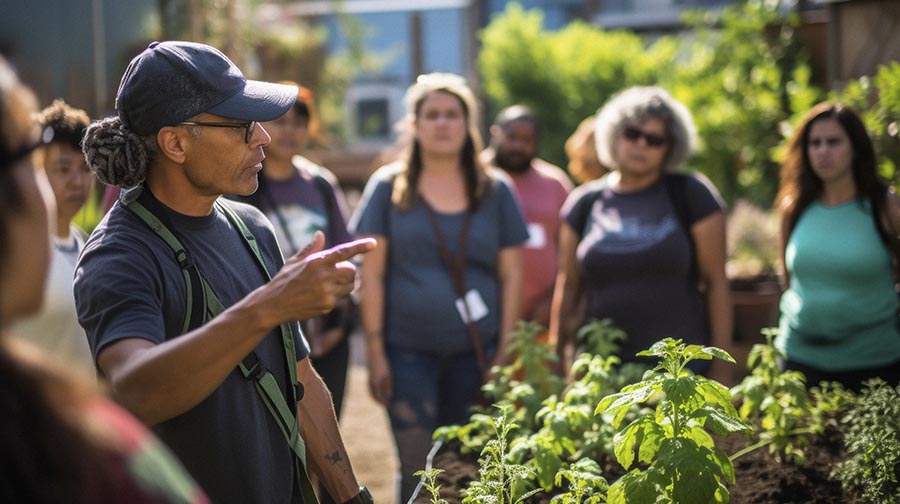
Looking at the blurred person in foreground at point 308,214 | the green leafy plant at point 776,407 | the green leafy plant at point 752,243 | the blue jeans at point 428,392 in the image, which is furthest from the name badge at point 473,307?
the green leafy plant at point 752,243

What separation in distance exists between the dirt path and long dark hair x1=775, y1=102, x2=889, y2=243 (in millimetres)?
2206

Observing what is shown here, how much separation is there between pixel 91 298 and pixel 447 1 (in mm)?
23209

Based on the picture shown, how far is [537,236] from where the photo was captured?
20.4ft

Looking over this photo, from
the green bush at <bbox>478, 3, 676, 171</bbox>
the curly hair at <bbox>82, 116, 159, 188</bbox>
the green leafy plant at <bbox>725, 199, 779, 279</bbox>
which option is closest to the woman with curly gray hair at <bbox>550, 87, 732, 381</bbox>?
the curly hair at <bbox>82, 116, 159, 188</bbox>

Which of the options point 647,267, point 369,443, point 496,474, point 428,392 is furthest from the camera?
point 369,443

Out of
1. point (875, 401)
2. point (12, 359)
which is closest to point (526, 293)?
point (875, 401)

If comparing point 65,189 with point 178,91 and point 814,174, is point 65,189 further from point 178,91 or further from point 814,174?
point 814,174

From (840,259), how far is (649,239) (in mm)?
766

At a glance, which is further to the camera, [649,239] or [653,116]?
[653,116]

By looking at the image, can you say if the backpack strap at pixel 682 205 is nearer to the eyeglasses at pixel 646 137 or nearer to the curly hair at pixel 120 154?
the eyeglasses at pixel 646 137

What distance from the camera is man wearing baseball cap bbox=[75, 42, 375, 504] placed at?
2.17m

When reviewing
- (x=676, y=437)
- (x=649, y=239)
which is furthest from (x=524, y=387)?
(x=649, y=239)

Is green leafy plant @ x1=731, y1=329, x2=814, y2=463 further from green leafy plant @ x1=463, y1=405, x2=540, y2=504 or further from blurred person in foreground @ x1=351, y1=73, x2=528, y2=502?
blurred person in foreground @ x1=351, y1=73, x2=528, y2=502

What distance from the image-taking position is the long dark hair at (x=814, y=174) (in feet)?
14.7
